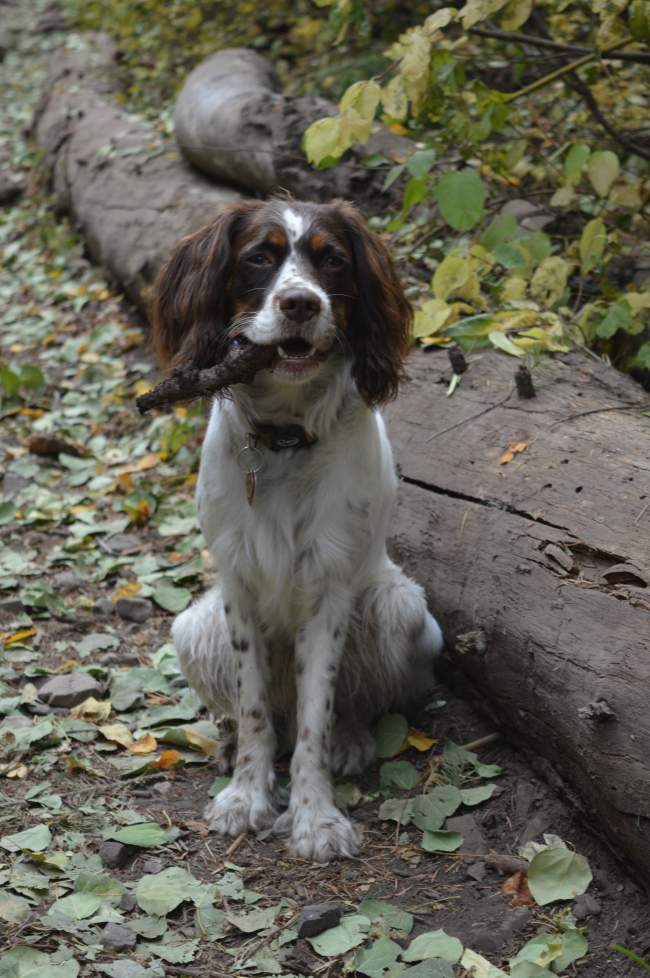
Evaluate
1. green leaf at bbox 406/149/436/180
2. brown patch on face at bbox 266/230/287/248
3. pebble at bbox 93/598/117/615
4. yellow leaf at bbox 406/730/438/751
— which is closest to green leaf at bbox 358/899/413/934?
yellow leaf at bbox 406/730/438/751

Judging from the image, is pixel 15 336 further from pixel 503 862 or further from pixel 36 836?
pixel 503 862

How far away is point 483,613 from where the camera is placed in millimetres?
3160

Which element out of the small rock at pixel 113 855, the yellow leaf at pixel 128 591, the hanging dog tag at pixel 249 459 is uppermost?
the hanging dog tag at pixel 249 459

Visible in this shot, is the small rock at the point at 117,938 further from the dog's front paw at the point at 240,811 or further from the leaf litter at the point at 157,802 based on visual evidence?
the dog's front paw at the point at 240,811

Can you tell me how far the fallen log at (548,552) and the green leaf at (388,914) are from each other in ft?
2.10

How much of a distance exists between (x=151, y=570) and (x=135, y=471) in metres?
1.03

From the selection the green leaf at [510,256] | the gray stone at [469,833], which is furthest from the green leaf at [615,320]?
the gray stone at [469,833]

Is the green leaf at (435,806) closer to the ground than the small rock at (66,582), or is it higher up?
higher up

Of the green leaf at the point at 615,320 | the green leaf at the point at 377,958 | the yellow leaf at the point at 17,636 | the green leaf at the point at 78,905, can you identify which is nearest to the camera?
the green leaf at the point at 377,958

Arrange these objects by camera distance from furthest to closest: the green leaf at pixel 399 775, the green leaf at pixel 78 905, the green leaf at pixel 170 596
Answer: the green leaf at pixel 170 596, the green leaf at pixel 399 775, the green leaf at pixel 78 905

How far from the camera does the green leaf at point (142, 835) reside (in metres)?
2.80

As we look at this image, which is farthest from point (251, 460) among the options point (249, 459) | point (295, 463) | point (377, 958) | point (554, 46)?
point (554, 46)

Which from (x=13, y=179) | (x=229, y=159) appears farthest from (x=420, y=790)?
(x=13, y=179)

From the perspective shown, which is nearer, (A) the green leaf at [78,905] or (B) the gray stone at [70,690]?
(A) the green leaf at [78,905]
